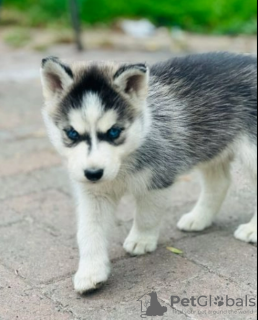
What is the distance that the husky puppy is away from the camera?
3.03 m

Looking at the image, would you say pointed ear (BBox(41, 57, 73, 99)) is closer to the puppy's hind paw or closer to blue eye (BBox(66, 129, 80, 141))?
blue eye (BBox(66, 129, 80, 141))

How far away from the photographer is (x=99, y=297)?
3.17 metres

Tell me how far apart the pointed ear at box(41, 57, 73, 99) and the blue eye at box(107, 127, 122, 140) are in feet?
0.97

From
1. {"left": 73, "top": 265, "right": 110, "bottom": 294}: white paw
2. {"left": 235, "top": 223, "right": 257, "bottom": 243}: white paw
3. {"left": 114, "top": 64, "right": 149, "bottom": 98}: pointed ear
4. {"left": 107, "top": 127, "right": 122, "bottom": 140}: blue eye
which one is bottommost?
{"left": 235, "top": 223, "right": 257, "bottom": 243}: white paw

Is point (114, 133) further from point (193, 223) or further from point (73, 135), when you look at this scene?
point (193, 223)

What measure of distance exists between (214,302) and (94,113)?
1.00 metres

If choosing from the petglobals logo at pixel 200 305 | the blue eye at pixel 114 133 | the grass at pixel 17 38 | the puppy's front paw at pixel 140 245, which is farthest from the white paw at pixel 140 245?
the grass at pixel 17 38

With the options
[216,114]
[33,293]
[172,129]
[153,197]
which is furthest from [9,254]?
[216,114]

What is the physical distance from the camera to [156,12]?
1080 cm

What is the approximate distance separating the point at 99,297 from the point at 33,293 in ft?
0.98

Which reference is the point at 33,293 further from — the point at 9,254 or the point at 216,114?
the point at 216,114

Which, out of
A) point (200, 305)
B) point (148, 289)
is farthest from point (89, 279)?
point (200, 305)

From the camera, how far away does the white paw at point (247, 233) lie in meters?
3.87

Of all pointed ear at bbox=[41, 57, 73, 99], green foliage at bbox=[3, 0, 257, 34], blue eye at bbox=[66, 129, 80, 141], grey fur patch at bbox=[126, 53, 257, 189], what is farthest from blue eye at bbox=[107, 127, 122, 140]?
green foliage at bbox=[3, 0, 257, 34]
